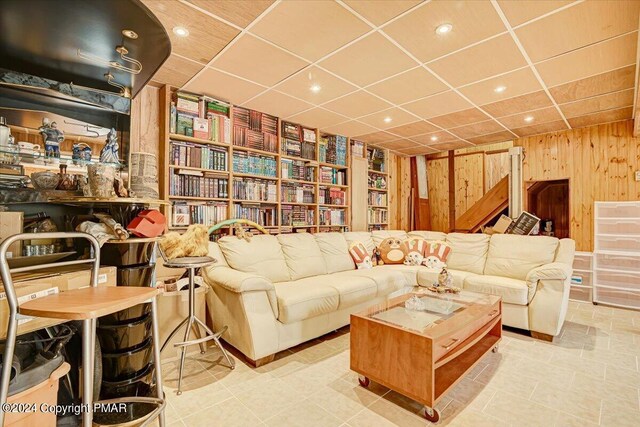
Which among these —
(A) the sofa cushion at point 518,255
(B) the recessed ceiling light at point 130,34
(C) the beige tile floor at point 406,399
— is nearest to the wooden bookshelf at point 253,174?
(B) the recessed ceiling light at point 130,34

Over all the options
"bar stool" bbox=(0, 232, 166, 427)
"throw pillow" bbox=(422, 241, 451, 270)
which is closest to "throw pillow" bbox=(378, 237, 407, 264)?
"throw pillow" bbox=(422, 241, 451, 270)

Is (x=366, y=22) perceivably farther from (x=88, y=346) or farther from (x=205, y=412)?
(x=205, y=412)

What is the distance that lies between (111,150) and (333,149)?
3.11m

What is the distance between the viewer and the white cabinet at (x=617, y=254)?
365cm

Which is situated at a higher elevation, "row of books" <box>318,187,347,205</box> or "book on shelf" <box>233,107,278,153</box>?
"book on shelf" <box>233,107,278,153</box>

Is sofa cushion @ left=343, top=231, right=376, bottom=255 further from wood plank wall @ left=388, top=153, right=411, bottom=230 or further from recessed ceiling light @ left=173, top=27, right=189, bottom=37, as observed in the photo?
recessed ceiling light @ left=173, top=27, right=189, bottom=37

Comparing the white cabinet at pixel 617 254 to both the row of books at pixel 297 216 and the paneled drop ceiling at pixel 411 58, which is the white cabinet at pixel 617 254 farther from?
the row of books at pixel 297 216

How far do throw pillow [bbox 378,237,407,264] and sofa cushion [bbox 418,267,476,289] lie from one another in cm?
36

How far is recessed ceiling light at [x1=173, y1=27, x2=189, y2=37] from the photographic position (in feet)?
6.61

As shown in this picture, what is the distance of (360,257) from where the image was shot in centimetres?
364

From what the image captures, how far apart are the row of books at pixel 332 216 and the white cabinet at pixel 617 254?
3378 millimetres

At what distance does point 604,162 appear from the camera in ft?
13.4

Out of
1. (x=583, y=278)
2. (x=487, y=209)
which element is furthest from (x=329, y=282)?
(x=487, y=209)

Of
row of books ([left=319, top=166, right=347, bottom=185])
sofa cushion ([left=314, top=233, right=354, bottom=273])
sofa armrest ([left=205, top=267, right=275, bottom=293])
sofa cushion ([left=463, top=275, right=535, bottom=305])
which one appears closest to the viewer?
sofa armrest ([left=205, top=267, right=275, bottom=293])
